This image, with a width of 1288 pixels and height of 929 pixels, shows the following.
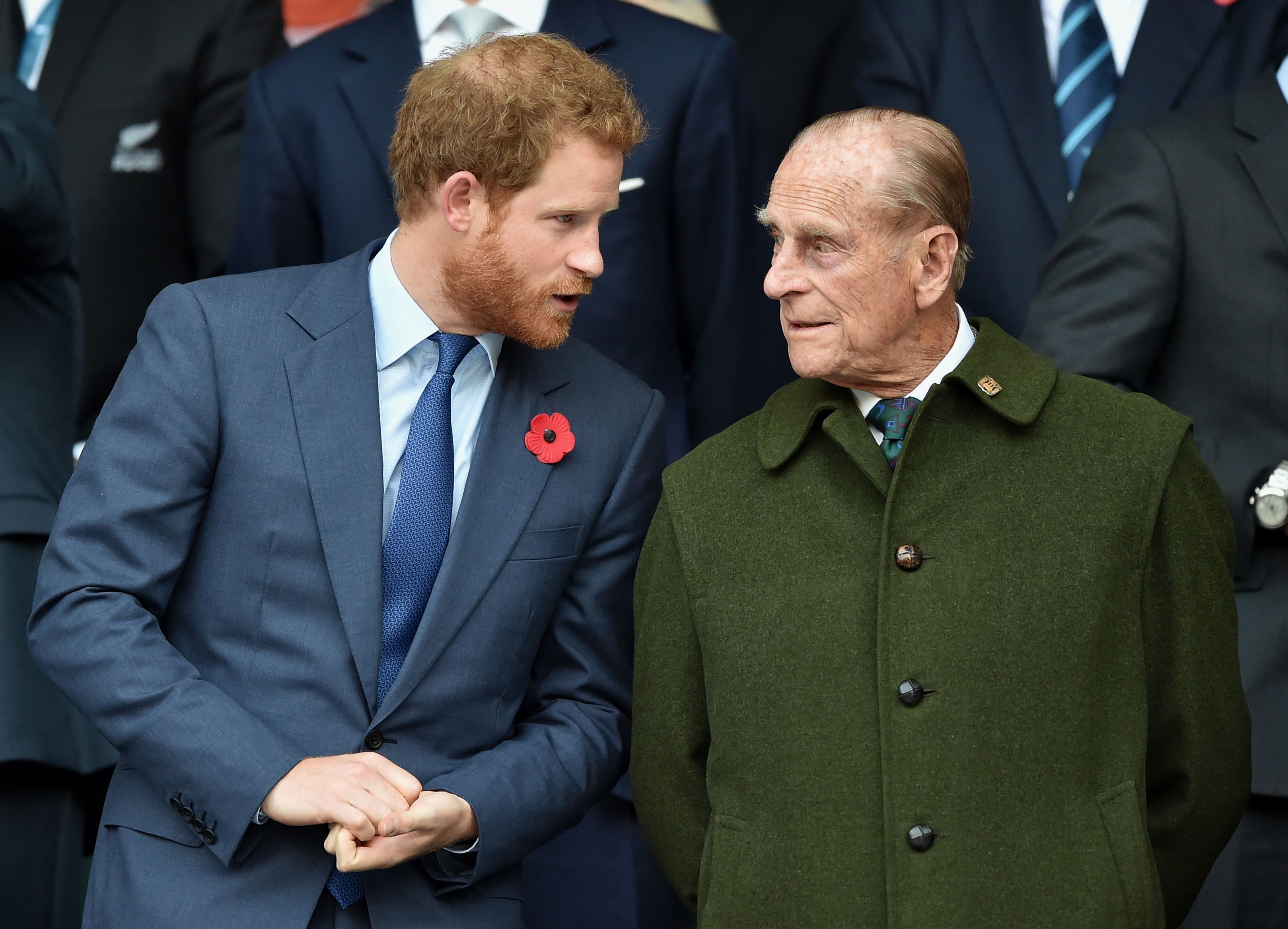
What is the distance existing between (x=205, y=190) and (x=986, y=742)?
2.51 meters

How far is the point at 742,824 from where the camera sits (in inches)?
94.5

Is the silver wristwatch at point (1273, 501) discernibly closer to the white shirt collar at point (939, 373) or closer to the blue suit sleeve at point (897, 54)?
the white shirt collar at point (939, 373)

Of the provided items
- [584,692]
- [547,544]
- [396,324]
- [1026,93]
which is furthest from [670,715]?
[1026,93]

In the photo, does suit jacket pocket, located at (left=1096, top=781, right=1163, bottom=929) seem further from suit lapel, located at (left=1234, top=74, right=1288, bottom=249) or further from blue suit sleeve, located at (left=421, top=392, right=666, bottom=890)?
suit lapel, located at (left=1234, top=74, right=1288, bottom=249)

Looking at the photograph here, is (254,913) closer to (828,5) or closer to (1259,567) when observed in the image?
(1259,567)

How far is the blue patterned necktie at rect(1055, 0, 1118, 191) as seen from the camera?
12.3ft

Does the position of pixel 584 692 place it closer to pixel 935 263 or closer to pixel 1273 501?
pixel 935 263

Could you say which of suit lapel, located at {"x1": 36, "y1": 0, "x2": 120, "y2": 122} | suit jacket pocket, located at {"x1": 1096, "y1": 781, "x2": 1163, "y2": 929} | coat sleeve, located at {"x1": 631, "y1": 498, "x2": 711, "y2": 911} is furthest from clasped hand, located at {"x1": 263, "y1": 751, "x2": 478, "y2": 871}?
suit lapel, located at {"x1": 36, "y1": 0, "x2": 120, "y2": 122}

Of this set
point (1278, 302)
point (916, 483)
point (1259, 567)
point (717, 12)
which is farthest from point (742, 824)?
point (717, 12)

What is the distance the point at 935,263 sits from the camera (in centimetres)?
246

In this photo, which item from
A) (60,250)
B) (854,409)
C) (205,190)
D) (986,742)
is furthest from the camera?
(205,190)

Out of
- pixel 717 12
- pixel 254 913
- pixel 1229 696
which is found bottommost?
pixel 254 913

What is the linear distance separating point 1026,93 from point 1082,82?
0.42ft

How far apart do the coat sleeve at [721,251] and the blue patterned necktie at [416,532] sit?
1.01m
